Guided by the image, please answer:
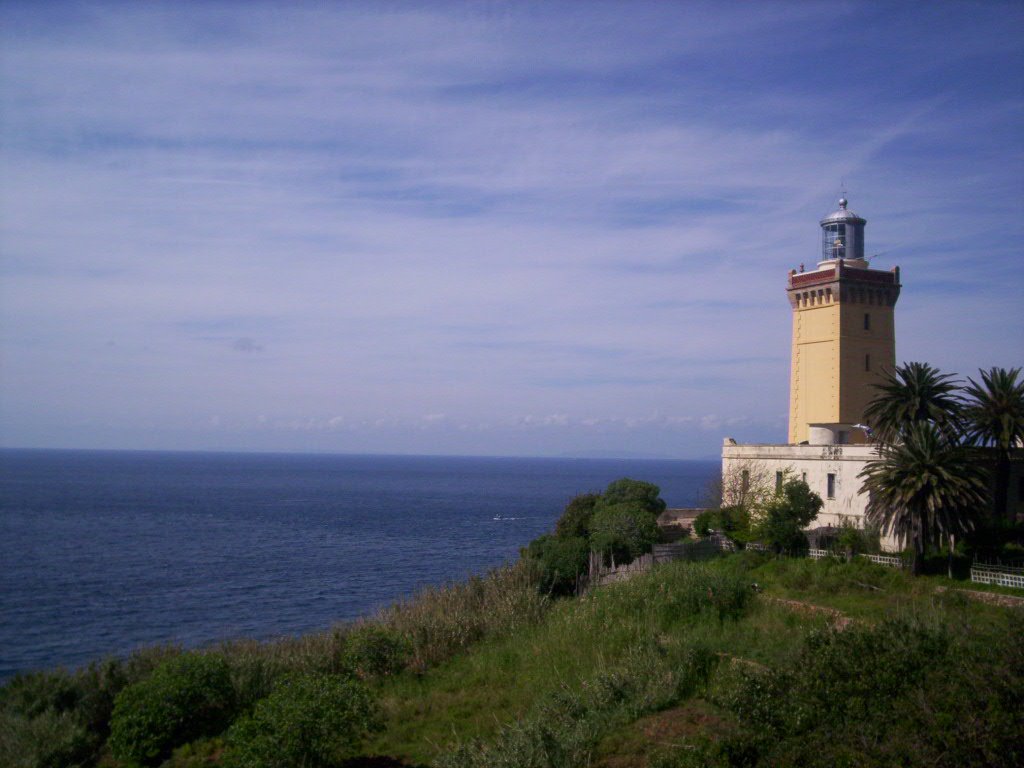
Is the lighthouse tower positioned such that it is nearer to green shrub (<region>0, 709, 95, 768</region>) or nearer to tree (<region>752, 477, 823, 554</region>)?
tree (<region>752, 477, 823, 554</region>)

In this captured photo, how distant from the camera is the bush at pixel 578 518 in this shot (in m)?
39.4

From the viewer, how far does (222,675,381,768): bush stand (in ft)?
40.6

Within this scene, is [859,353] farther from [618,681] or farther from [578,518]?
[618,681]

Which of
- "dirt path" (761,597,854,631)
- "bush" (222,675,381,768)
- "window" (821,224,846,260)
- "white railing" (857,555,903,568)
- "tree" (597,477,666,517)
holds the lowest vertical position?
"bush" (222,675,381,768)

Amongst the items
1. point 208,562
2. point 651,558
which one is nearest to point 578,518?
point 651,558

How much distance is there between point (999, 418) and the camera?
28.1 m

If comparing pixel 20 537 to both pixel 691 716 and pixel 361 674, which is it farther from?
pixel 691 716

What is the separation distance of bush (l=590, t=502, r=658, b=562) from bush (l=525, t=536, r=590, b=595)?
60.3 inches

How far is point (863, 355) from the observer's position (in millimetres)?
39656

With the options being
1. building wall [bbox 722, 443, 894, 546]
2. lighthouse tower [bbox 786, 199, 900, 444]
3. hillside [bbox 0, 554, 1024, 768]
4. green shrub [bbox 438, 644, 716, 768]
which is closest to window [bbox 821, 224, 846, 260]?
lighthouse tower [bbox 786, 199, 900, 444]

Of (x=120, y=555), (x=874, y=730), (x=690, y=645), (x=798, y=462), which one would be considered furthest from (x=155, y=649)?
(x=120, y=555)

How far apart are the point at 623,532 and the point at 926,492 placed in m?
12.5

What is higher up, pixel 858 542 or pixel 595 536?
pixel 858 542

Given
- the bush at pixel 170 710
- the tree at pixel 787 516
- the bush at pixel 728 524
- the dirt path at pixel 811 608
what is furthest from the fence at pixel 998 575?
the bush at pixel 170 710
